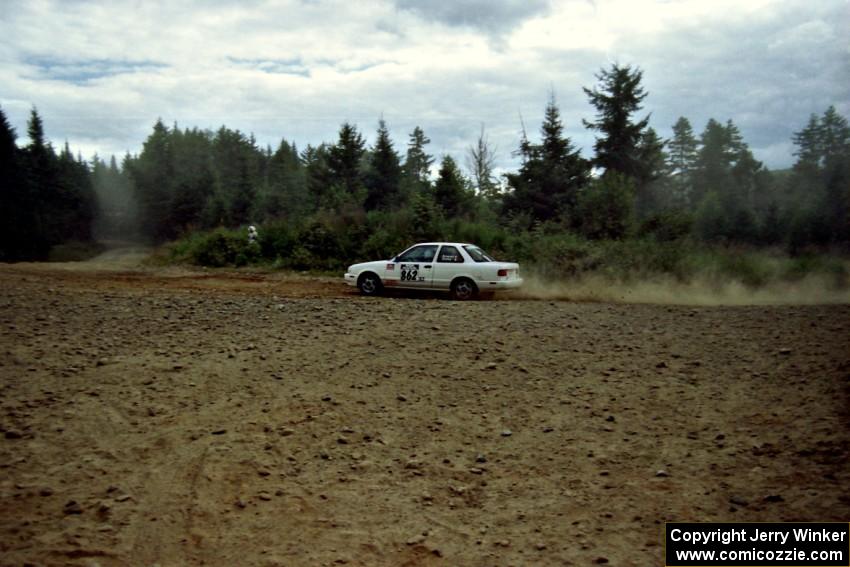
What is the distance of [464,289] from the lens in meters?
14.5

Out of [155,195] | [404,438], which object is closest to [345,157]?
[155,195]

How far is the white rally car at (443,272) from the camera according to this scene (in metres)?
14.2

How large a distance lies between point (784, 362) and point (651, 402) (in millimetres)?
2227

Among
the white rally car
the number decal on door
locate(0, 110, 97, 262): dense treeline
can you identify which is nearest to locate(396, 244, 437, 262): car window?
the white rally car

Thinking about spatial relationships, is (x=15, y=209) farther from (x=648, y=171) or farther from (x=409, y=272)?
(x=648, y=171)

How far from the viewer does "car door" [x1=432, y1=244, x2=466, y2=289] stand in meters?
14.5

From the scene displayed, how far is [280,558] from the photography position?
12.6 feet

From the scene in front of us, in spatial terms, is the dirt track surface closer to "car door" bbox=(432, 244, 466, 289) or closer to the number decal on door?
"car door" bbox=(432, 244, 466, 289)

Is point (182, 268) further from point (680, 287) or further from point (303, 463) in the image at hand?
point (303, 463)

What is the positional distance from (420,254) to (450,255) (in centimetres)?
81

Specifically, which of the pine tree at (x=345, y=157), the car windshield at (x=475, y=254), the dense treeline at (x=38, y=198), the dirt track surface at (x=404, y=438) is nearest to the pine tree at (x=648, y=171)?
the pine tree at (x=345, y=157)

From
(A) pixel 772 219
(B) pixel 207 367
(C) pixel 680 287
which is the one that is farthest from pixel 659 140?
(B) pixel 207 367

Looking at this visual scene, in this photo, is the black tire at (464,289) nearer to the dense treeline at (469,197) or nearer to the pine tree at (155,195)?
the dense treeline at (469,197)

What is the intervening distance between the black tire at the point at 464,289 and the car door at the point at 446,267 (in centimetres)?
17
